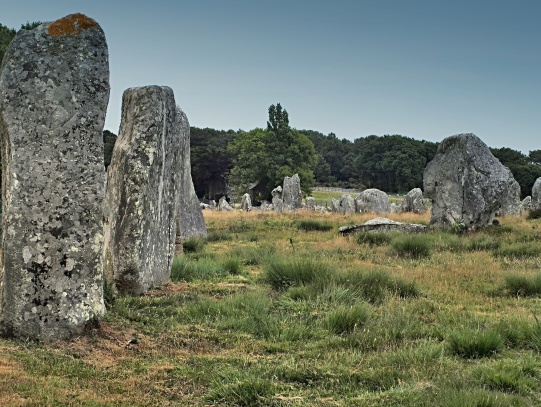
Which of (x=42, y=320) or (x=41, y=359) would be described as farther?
(x=42, y=320)

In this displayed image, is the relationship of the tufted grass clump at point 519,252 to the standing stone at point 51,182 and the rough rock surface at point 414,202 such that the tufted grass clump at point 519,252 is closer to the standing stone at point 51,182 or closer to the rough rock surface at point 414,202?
the standing stone at point 51,182

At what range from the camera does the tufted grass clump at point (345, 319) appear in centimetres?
662

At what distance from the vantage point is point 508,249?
45.2 ft

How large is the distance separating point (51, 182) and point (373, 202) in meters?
27.7

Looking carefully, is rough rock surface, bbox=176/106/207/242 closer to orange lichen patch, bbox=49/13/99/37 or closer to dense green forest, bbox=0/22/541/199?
orange lichen patch, bbox=49/13/99/37

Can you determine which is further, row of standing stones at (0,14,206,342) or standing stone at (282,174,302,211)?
standing stone at (282,174,302,211)

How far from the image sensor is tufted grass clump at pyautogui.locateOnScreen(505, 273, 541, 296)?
29.9ft

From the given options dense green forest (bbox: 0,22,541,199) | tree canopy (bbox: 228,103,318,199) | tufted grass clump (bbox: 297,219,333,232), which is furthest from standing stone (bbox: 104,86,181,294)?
tree canopy (bbox: 228,103,318,199)

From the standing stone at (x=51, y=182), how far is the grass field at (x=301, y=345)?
0.37m

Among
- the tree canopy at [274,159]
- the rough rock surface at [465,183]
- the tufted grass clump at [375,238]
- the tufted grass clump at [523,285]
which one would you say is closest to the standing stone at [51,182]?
the tufted grass clump at [523,285]

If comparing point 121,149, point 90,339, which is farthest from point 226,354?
point 121,149

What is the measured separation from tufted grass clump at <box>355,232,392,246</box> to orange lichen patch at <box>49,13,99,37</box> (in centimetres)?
1044

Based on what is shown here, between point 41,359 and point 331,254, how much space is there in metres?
8.88

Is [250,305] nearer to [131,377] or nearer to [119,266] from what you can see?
[119,266]
